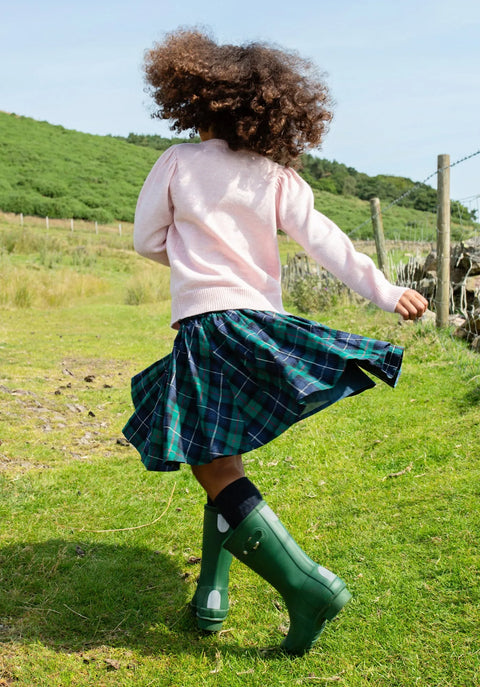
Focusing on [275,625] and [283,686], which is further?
[275,625]

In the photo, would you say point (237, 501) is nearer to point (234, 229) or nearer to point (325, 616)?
point (325, 616)

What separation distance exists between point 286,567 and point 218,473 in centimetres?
35

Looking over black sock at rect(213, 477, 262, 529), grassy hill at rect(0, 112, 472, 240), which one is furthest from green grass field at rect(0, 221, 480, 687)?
grassy hill at rect(0, 112, 472, 240)

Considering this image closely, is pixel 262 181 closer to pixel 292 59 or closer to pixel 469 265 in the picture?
pixel 292 59

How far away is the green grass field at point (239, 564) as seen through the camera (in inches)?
80.4

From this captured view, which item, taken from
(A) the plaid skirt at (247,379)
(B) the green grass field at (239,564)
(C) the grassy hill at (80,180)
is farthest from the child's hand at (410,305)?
(C) the grassy hill at (80,180)

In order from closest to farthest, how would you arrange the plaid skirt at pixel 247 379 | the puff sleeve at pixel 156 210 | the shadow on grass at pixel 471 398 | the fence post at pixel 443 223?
1. the plaid skirt at pixel 247 379
2. the puff sleeve at pixel 156 210
3. the shadow on grass at pixel 471 398
4. the fence post at pixel 443 223

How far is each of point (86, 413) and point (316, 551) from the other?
9.23 ft

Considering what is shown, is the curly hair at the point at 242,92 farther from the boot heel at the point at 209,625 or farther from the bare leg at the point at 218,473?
the boot heel at the point at 209,625

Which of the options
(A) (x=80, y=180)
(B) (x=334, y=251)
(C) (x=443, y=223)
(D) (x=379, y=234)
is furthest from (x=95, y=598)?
(A) (x=80, y=180)

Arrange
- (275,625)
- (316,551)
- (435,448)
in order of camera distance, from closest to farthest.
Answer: (275,625) < (316,551) < (435,448)

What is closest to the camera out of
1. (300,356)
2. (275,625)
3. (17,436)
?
(300,356)

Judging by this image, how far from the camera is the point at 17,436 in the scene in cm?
430

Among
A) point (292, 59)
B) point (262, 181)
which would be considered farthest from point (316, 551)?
point (292, 59)
